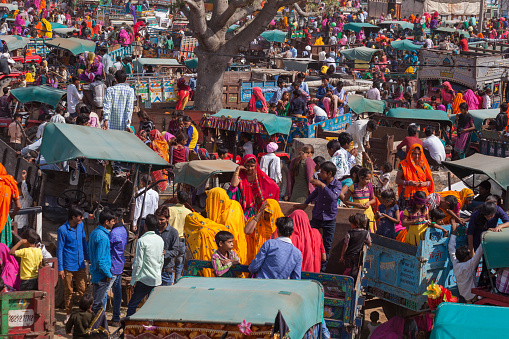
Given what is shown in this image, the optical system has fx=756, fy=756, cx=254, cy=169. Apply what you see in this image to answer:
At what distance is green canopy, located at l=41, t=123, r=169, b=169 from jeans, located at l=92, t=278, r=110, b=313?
1.75m

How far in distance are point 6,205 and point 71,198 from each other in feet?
6.26

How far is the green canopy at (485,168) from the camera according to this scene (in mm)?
10031

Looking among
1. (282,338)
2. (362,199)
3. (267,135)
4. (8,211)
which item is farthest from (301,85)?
(282,338)

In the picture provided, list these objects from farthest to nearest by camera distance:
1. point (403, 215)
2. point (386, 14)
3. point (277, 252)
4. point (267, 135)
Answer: point (386, 14), point (267, 135), point (403, 215), point (277, 252)

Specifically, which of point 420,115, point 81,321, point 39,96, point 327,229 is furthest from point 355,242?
point 39,96

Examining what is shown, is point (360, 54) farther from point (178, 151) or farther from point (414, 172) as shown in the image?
point (414, 172)

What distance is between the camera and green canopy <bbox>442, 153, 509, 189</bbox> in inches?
395

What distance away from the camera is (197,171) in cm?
1130

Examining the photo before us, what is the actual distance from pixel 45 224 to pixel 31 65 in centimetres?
1406

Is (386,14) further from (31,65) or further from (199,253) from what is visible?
(199,253)

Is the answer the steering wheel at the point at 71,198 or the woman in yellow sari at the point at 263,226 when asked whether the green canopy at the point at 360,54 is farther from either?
the woman in yellow sari at the point at 263,226

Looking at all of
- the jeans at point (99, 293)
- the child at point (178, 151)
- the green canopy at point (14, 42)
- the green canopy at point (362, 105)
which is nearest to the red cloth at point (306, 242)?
the jeans at point (99, 293)

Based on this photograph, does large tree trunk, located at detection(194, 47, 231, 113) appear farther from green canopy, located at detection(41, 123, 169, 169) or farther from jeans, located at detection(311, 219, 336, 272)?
jeans, located at detection(311, 219, 336, 272)

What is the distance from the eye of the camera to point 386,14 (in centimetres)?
Result: 5291
